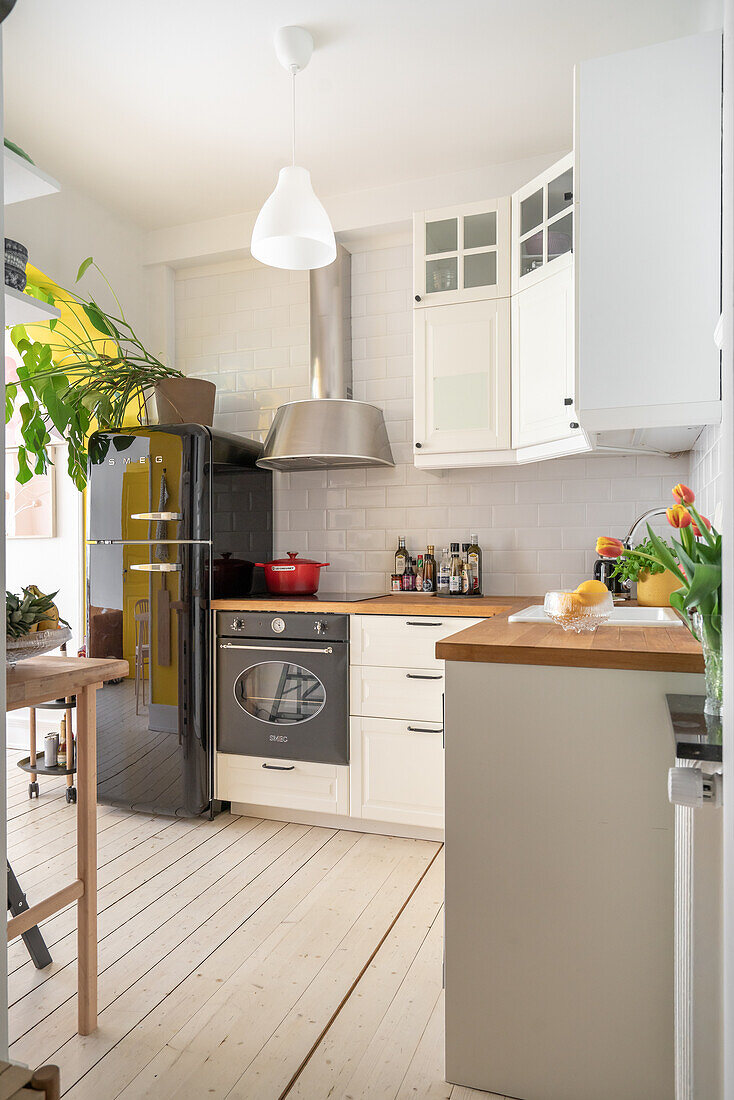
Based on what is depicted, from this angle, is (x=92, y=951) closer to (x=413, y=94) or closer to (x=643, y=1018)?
(x=643, y=1018)

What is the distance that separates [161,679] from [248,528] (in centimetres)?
82

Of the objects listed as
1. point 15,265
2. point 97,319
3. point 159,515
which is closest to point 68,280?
point 97,319

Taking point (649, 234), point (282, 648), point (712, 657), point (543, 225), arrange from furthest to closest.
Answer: point (282, 648)
point (543, 225)
point (649, 234)
point (712, 657)

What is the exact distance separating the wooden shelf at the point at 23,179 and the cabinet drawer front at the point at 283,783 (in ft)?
7.24

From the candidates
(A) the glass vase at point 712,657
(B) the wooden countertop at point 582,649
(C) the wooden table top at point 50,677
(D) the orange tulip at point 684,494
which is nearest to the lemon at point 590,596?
(B) the wooden countertop at point 582,649

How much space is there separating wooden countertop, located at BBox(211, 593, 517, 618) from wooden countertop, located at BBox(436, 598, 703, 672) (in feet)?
2.89

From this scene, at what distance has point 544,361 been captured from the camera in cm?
288

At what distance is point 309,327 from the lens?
378cm

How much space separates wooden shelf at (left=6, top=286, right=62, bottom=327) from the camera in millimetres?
1888

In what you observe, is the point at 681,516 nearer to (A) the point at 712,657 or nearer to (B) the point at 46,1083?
(A) the point at 712,657

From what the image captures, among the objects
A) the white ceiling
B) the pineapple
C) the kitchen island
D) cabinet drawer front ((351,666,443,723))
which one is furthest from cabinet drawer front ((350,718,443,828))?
the white ceiling

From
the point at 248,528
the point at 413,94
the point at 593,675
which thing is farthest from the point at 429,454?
the point at 593,675

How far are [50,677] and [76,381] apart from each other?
229cm

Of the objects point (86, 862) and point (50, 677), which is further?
point (86, 862)
